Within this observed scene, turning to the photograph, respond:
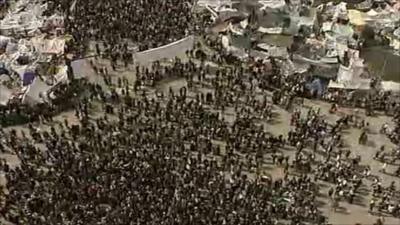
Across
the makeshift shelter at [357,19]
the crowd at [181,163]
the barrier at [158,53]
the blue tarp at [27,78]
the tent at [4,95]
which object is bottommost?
the crowd at [181,163]

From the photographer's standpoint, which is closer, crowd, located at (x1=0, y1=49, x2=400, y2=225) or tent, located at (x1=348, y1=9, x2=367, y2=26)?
crowd, located at (x1=0, y1=49, x2=400, y2=225)

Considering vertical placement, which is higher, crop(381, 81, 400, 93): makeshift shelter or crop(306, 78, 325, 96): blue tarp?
crop(381, 81, 400, 93): makeshift shelter

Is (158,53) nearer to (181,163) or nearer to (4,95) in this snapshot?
(4,95)

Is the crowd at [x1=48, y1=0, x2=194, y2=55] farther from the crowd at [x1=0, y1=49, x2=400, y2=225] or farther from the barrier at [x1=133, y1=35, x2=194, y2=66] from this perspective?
the crowd at [x1=0, y1=49, x2=400, y2=225]

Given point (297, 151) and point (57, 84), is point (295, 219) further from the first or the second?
point (57, 84)

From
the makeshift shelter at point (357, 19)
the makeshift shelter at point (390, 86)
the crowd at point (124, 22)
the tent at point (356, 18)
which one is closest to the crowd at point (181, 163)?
the makeshift shelter at point (390, 86)

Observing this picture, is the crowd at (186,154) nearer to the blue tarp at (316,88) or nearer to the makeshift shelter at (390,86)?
the blue tarp at (316,88)

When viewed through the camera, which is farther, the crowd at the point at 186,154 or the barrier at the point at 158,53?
the barrier at the point at 158,53

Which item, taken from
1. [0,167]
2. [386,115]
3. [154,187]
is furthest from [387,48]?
[0,167]

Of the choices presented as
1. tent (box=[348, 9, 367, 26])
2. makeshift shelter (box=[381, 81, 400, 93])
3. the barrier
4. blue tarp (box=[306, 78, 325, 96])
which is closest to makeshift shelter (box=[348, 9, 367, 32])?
tent (box=[348, 9, 367, 26])

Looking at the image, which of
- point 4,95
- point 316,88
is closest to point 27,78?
point 4,95

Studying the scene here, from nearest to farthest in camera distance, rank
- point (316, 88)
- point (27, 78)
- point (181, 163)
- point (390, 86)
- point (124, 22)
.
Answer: point (181, 163)
point (390, 86)
point (316, 88)
point (27, 78)
point (124, 22)
